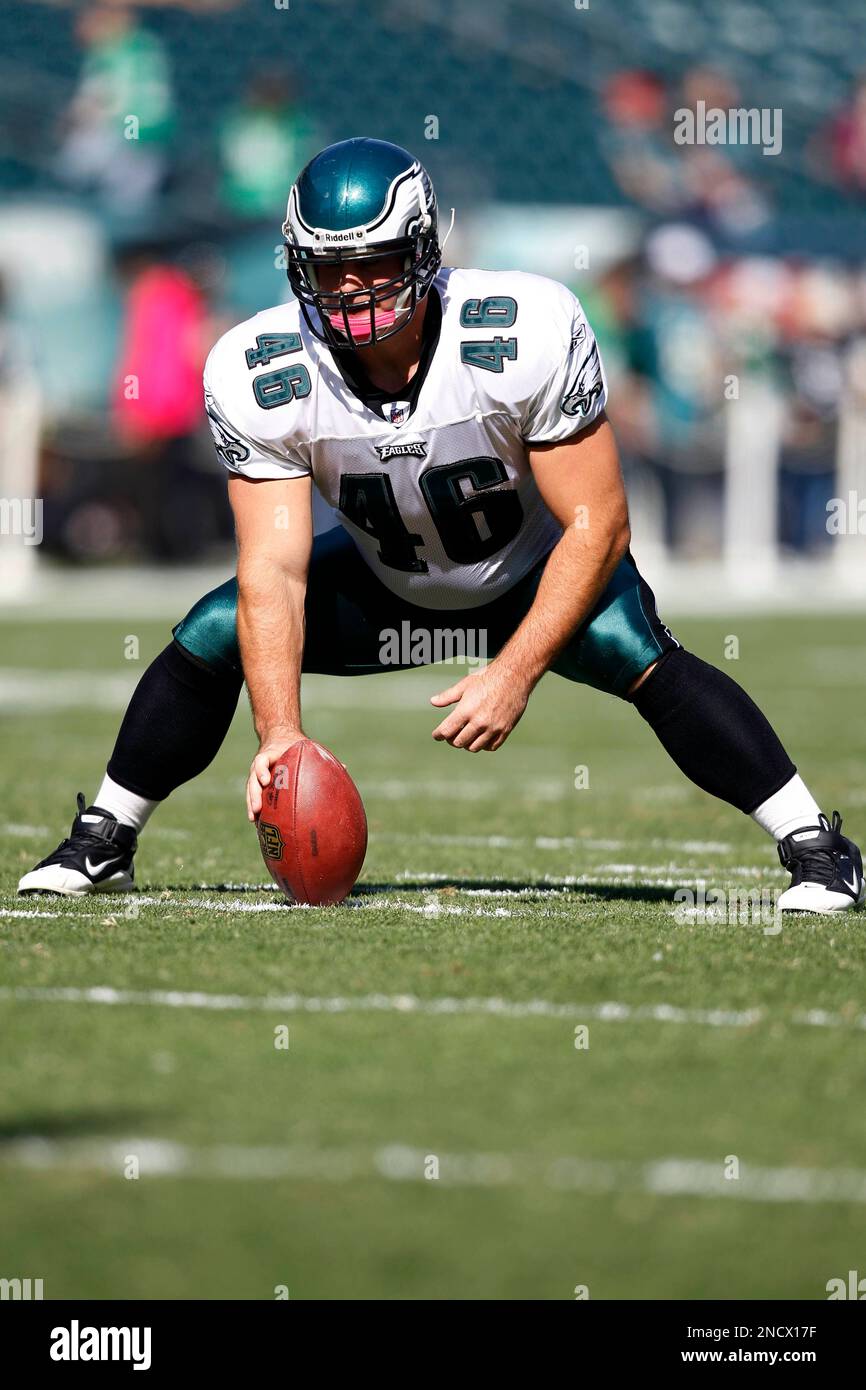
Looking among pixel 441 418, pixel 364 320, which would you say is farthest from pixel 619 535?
pixel 364 320

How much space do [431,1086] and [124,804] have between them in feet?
6.09

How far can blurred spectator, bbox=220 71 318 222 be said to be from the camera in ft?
66.3

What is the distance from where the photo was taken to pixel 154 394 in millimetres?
18906

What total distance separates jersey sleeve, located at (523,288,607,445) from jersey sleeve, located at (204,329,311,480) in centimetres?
51

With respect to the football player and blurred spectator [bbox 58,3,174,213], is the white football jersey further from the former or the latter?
blurred spectator [bbox 58,3,174,213]

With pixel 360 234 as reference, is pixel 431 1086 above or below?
below

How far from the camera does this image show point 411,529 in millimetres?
4391

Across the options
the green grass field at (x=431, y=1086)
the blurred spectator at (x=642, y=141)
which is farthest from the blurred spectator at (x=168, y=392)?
the green grass field at (x=431, y=1086)

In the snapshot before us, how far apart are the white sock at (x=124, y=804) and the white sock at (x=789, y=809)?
1.39m

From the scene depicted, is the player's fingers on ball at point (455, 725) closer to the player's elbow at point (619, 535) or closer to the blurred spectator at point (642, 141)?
the player's elbow at point (619, 535)

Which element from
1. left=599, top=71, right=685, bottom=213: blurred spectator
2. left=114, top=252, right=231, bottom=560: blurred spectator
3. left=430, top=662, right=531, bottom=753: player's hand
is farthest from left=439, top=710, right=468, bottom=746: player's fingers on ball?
left=599, top=71, right=685, bottom=213: blurred spectator

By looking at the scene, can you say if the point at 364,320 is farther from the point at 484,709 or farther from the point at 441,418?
the point at 484,709

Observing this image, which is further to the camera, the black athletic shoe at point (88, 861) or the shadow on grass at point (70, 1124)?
the black athletic shoe at point (88, 861)

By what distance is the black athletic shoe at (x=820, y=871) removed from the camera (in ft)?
14.2
